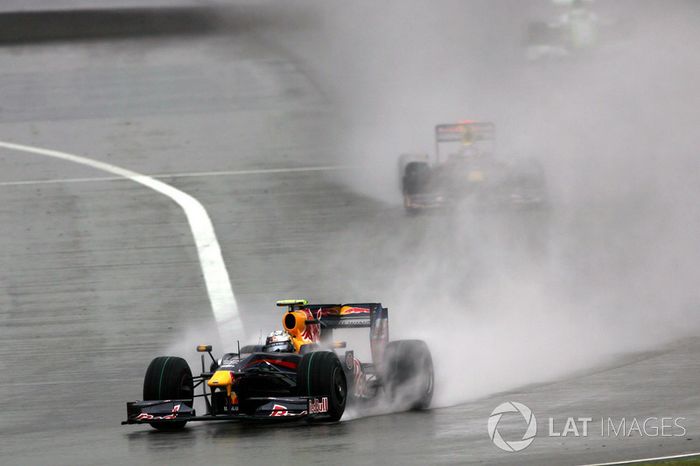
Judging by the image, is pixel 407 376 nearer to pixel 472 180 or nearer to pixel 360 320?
pixel 360 320

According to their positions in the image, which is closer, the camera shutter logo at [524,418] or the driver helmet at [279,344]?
the camera shutter logo at [524,418]

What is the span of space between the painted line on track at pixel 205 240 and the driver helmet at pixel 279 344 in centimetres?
575

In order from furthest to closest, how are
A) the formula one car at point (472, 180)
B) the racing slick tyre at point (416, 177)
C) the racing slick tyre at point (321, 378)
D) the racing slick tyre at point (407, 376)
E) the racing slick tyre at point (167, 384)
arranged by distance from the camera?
the racing slick tyre at point (416, 177)
the formula one car at point (472, 180)
the racing slick tyre at point (407, 376)
the racing slick tyre at point (167, 384)
the racing slick tyre at point (321, 378)

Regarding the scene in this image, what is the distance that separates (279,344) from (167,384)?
145 cm

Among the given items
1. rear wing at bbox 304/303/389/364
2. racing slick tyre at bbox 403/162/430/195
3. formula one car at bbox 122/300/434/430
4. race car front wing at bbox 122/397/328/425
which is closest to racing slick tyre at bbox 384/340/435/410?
formula one car at bbox 122/300/434/430

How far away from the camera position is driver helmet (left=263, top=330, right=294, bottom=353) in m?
15.5

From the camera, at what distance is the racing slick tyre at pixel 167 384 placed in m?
14.8

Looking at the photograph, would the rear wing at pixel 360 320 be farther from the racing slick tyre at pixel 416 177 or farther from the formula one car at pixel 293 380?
the racing slick tyre at pixel 416 177

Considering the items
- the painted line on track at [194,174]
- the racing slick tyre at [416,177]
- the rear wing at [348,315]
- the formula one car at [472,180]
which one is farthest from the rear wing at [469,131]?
the rear wing at [348,315]

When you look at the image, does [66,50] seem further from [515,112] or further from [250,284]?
[250,284]

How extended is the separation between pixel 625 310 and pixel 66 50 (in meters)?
35.8

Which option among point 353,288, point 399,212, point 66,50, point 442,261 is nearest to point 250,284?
point 353,288

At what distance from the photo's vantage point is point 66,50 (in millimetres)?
53625

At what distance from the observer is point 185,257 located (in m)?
28.1
